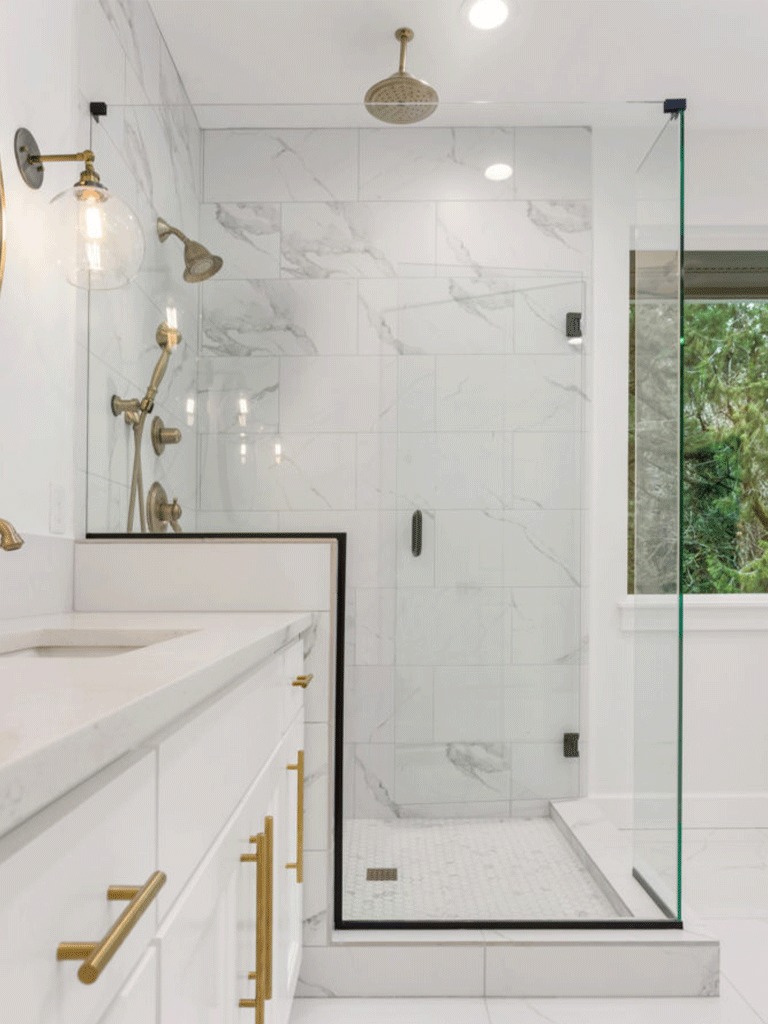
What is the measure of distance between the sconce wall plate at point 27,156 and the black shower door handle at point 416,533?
111 cm

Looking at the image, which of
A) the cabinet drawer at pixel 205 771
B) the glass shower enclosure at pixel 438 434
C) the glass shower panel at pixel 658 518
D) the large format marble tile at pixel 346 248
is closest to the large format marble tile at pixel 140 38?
the glass shower enclosure at pixel 438 434

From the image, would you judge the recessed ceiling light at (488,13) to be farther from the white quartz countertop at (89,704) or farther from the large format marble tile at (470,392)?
the white quartz countertop at (89,704)

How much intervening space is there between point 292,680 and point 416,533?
73cm

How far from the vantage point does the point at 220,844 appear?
98cm

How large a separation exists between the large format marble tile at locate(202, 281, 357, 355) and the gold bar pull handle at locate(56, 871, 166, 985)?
169 cm

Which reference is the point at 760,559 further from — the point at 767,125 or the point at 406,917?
the point at 406,917

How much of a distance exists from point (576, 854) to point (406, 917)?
0.43 m

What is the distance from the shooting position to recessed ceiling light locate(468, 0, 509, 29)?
2.49 metres

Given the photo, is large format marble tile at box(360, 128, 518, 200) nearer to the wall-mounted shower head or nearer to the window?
the wall-mounted shower head

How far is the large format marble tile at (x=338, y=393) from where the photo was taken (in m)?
2.24

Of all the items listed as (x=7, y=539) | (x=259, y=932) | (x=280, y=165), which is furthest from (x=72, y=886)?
(x=280, y=165)

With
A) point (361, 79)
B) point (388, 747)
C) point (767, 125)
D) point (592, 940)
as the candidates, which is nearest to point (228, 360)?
point (388, 747)

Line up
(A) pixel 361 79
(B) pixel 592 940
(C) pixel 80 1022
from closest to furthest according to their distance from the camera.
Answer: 1. (C) pixel 80 1022
2. (B) pixel 592 940
3. (A) pixel 361 79

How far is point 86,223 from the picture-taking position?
5.48 feet
